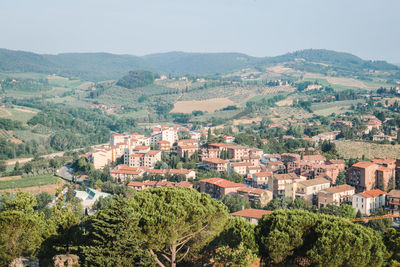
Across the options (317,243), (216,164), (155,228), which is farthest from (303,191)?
(155,228)

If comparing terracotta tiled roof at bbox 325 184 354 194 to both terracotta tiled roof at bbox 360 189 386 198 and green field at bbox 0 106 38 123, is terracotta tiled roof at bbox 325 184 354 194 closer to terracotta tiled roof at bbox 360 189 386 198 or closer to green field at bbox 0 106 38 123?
terracotta tiled roof at bbox 360 189 386 198

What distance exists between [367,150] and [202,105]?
3928 centimetres

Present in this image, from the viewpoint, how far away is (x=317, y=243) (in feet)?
30.8

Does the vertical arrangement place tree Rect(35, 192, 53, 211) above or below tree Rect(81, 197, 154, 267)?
below

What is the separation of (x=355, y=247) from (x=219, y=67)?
17426 cm

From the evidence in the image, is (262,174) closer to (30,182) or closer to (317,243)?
(30,182)

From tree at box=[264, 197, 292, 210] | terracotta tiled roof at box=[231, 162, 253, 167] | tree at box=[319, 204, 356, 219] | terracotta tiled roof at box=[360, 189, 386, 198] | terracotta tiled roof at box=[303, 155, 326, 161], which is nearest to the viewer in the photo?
tree at box=[319, 204, 356, 219]

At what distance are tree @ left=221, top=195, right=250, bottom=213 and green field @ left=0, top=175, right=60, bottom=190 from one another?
12.2 m

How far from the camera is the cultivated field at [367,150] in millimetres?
30250

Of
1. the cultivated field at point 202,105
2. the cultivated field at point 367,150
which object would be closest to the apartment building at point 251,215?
the cultivated field at point 367,150

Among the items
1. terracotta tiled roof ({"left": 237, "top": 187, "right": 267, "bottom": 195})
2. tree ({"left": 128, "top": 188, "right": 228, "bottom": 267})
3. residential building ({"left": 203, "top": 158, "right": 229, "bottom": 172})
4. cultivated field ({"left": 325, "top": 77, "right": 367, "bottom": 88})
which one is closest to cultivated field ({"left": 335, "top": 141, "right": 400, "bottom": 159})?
residential building ({"left": 203, "top": 158, "right": 229, "bottom": 172})

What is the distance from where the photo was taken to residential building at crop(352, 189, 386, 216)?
2148 centimetres

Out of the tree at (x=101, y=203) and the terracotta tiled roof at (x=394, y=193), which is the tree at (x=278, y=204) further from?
the tree at (x=101, y=203)

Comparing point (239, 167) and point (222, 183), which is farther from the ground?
point (222, 183)
